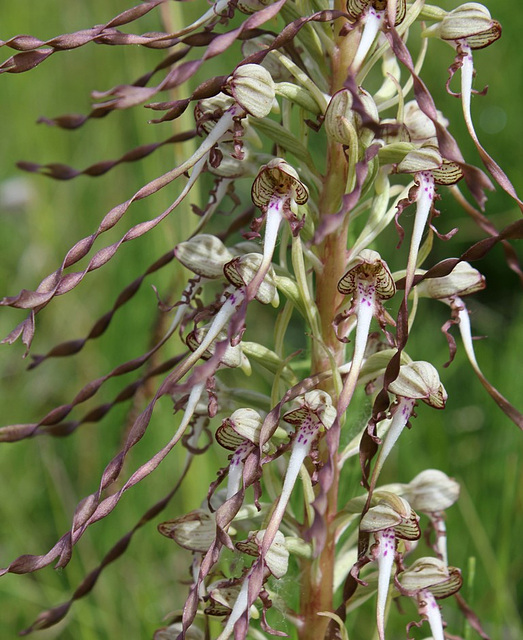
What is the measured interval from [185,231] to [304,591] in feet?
2.87

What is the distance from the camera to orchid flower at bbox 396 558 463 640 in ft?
3.66

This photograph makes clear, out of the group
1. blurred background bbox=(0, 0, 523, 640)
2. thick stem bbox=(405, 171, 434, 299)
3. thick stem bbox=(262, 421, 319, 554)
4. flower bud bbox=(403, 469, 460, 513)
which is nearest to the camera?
thick stem bbox=(262, 421, 319, 554)

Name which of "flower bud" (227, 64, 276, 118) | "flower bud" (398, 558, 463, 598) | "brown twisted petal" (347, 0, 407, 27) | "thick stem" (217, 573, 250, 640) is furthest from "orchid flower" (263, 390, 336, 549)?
"brown twisted petal" (347, 0, 407, 27)

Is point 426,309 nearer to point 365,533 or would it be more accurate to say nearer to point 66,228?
point 66,228

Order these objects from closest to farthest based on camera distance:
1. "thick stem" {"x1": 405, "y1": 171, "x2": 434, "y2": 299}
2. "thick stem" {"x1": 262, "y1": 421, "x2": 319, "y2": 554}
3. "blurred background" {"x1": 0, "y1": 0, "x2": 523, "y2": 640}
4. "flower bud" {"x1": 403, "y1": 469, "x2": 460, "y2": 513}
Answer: "thick stem" {"x1": 262, "y1": 421, "x2": 319, "y2": 554}, "thick stem" {"x1": 405, "y1": 171, "x2": 434, "y2": 299}, "flower bud" {"x1": 403, "y1": 469, "x2": 460, "y2": 513}, "blurred background" {"x1": 0, "y1": 0, "x2": 523, "y2": 640}

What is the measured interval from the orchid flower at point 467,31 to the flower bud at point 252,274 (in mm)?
334

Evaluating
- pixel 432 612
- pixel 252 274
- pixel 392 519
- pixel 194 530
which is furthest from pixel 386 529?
pixel 252 274

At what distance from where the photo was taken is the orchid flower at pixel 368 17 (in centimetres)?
102

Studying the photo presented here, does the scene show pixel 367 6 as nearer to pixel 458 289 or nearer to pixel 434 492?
pixel 458 289

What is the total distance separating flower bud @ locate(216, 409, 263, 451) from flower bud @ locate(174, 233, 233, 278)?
20 cm

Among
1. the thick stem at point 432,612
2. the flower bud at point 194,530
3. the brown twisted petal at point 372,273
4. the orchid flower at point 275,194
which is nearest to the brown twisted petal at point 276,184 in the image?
the orchid flower at point 275,194

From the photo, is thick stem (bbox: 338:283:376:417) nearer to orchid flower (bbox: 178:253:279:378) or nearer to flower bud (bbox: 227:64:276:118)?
orchid flower (bbox: 178:253:279:378)

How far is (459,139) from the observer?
3.71 metres

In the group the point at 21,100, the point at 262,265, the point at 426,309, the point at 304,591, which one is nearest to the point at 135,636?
the point at 304,591
